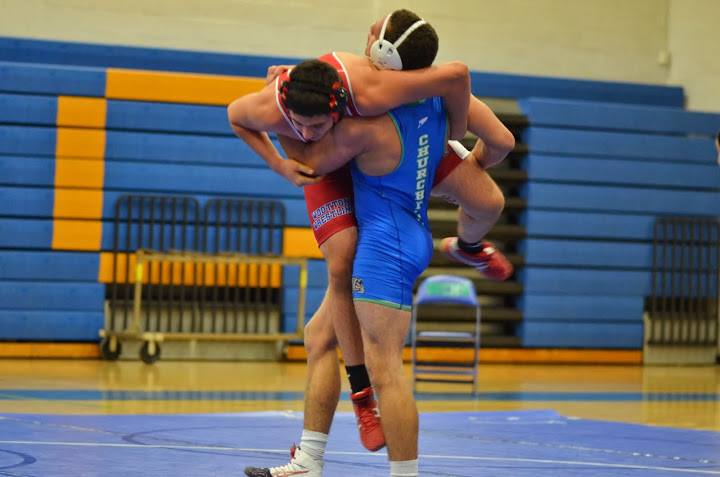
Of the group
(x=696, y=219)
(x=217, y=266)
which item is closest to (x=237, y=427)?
(x=217, y=266)

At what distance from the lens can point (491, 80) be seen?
11328mm

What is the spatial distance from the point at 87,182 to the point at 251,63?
1.75 meters

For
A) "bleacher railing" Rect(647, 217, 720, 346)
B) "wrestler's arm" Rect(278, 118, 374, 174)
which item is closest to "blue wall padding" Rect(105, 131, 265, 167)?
"bleacher railing" Rect(647, 217, 720, 346)

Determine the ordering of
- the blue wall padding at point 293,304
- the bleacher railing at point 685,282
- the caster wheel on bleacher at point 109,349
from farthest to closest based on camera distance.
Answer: the bleacher railing at point 685,282
the blue wall padding at point 293,304
the caster wheel on bleacher at point 109,349

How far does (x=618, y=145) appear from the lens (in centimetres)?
1141

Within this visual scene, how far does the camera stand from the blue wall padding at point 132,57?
10266 mm

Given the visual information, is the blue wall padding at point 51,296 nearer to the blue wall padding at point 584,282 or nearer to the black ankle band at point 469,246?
the blue wall padding at point 584,282

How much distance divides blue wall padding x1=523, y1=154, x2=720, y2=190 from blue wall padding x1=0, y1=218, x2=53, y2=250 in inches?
168

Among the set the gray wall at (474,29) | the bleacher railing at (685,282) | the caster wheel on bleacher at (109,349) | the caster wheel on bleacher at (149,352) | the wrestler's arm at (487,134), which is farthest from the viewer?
the bleacher railing at (685,282)

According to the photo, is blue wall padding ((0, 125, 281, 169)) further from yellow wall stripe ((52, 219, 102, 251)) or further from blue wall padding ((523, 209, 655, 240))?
blue wall padding ((523, 209, 655, 240))

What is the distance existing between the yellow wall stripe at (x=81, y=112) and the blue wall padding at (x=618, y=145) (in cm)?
376

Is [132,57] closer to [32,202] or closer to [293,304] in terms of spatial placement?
[32,202]

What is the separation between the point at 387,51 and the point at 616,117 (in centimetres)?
838

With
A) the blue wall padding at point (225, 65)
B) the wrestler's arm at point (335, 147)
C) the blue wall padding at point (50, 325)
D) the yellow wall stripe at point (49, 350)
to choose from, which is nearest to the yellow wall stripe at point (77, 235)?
the blue wall padding at point (50, 325)
